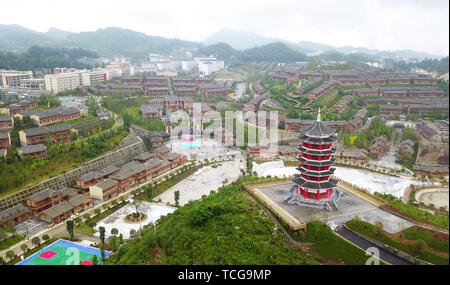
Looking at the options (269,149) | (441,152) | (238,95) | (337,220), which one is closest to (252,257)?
(337,220)

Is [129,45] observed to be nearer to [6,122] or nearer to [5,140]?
[6,122]

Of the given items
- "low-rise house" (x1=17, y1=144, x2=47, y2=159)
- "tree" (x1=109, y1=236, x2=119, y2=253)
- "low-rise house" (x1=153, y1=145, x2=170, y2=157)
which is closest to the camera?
"tree" (x1=109, y1=236, x2=119, y2=253)

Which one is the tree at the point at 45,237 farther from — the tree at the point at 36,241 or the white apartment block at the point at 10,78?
the white apartment block at the point at 10,78

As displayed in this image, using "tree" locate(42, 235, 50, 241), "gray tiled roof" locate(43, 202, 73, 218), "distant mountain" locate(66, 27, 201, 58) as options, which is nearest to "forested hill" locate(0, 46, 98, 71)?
"distant mountain" locate(66, 27, 201, 58)

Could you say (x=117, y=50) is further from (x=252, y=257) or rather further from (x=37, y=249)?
(x=252, y=257)

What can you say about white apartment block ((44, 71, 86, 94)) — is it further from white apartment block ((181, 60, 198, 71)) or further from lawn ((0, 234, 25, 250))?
white apartment block ((181, 60, 198, 71))

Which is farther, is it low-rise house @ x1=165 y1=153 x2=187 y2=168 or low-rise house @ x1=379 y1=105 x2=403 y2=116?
low-rise house @ x1=379 y1=105 x2=403 y2=116

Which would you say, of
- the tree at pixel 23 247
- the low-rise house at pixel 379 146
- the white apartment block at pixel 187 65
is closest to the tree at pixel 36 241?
the tree at pixel 23 247
